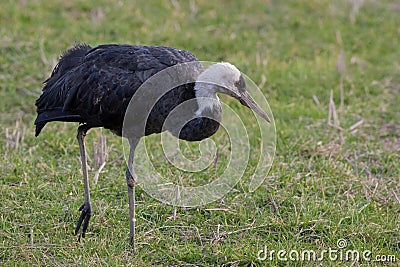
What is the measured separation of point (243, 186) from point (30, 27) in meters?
4.59

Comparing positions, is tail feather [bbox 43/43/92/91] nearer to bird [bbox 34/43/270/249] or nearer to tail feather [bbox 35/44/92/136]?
tail feather [bbox 35/44/92/136]

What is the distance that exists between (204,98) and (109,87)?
2.39 feet

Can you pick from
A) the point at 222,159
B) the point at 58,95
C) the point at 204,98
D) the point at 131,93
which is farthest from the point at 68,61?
the point at 222,159

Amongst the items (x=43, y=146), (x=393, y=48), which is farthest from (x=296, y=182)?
(x=393, y=48)

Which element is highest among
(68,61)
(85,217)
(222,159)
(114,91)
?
(68,61)

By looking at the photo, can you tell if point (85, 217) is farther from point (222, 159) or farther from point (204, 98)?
point (222, 159)

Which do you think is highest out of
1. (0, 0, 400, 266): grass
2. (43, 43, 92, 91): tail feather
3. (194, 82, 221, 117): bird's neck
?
(43, 43, 92, 91): tail feather

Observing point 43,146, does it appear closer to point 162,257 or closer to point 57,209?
point 57,209

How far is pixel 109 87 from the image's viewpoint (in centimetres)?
504

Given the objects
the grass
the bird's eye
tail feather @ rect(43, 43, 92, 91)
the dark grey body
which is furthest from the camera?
tail feather @ rect(43, 43, 92, 91)

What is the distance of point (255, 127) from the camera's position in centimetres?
712

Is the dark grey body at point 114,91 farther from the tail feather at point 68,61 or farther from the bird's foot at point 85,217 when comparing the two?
the bird's foot at point 85,217

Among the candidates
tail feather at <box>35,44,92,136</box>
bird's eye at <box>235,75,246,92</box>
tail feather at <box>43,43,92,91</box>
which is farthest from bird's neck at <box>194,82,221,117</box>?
tail feather at <box>43,43,92,91</box>

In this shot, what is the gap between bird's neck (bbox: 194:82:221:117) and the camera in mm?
5000
